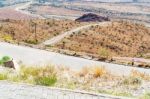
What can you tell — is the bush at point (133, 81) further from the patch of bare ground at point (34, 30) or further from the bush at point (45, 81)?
the patch of bare ground at point (34, 30)

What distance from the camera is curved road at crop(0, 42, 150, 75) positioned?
2583cm

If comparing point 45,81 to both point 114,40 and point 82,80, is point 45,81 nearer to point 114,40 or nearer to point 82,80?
point 82,80

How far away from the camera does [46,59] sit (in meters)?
29.1

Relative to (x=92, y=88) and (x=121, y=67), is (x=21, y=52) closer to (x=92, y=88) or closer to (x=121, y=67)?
(x=121, y=67)

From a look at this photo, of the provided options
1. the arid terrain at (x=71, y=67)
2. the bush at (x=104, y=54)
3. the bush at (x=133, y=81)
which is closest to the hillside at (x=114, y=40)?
the arid terrain at (x=71, y=67)

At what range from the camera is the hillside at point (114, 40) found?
208ft

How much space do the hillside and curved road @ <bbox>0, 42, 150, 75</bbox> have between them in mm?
26046

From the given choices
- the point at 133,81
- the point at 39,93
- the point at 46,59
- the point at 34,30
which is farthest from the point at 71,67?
the point at 34,30

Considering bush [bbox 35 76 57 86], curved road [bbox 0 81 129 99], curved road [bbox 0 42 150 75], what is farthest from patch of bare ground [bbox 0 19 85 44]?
curved road [bbox 0 81 129 99]

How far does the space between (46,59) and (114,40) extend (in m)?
46.6

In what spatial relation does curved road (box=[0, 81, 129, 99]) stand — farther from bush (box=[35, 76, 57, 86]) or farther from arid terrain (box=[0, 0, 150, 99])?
bush (box=[35, 76, 57, 86])

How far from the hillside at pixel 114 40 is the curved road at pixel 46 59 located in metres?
26.0

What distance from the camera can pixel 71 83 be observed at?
14.7m

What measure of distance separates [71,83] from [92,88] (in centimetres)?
110
